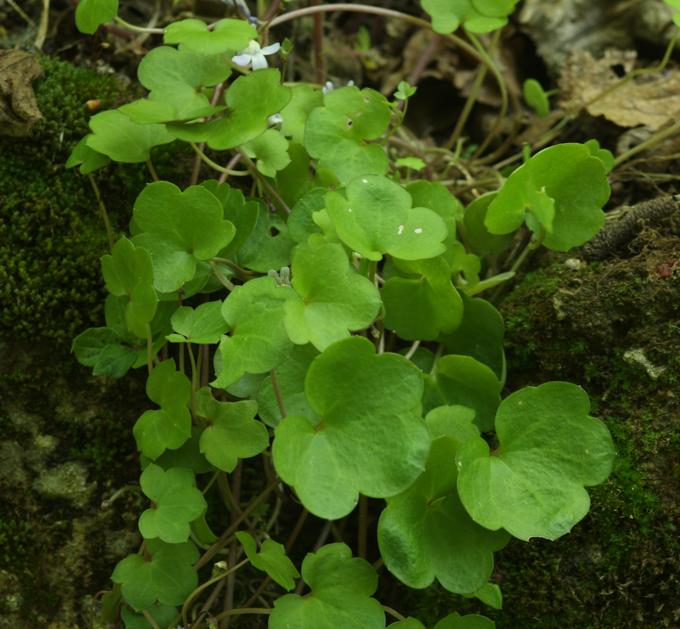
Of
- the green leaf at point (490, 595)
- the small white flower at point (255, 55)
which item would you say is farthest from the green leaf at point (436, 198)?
the green leaf at point (490, 595)

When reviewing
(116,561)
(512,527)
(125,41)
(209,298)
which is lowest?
(116,561)

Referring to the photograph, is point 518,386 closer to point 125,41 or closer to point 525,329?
point 525,329

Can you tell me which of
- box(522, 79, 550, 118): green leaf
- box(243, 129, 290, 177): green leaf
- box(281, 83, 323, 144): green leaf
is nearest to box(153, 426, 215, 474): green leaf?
box(243, 129, 290, 177): green leaf

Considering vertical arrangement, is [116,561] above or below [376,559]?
below

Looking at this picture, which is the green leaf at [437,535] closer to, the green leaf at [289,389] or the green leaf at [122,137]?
the green leaf at [289,389]

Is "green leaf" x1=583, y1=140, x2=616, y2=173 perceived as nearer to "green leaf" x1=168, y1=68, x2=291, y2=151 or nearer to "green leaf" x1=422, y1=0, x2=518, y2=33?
"green leaf" x1=422, y1=0, x2=518, y2=33

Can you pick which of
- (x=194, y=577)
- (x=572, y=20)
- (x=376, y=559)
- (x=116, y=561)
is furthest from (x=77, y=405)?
(x=572, y=20)

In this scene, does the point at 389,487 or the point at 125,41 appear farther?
the point at 125,41

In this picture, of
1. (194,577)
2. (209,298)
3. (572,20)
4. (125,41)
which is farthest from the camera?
(572,20)
